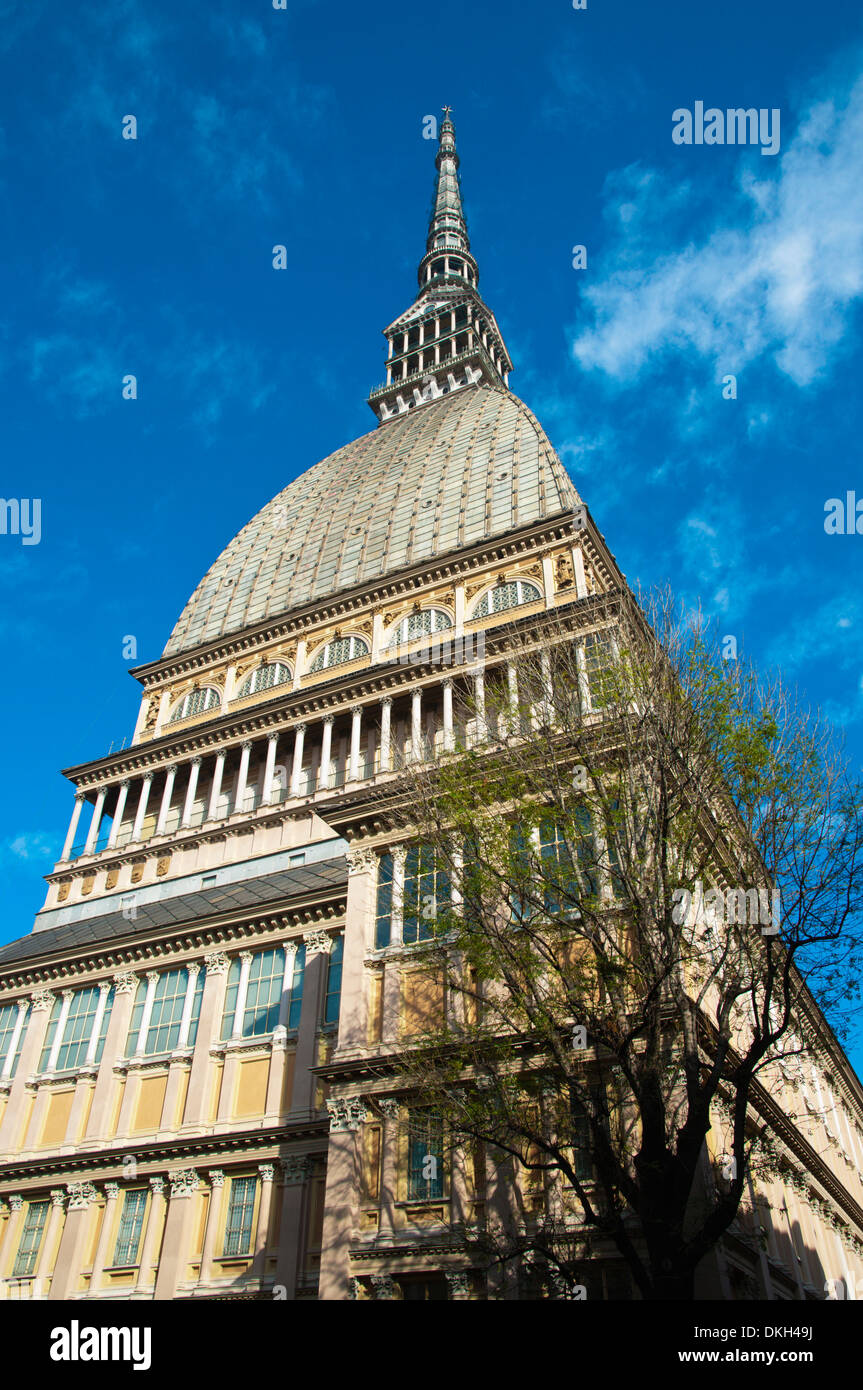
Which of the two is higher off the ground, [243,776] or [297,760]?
[243,776]

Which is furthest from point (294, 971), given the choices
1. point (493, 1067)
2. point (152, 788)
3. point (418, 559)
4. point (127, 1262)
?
point (418, 559)

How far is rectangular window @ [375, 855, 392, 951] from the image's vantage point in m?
31.4

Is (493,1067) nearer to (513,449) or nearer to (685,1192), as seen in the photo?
(685,1192)

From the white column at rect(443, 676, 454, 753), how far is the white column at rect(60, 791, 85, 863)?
2410 centimetres

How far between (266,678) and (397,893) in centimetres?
3454

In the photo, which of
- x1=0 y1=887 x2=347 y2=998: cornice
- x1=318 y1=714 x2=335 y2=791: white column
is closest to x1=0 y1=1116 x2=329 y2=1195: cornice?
x1=0 y1=887 x2=347 y2=998: cornice

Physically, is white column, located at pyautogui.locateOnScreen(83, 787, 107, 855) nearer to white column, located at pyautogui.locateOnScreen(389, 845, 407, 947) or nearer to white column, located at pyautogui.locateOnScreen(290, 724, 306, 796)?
white column, located at pyautogui.locateOnScreen(290, 724, 306, 796)

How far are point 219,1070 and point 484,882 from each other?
64.6ft

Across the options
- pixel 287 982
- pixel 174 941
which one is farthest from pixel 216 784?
pixel 287 982

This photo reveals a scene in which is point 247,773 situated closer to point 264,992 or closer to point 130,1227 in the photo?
point 264,992

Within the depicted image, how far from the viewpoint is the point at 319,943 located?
37.6m

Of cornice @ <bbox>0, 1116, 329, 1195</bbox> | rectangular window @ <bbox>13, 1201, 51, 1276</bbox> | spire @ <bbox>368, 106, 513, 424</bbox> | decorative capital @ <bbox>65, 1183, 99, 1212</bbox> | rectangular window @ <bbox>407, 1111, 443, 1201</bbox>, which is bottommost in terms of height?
rectangular window @ <bbox>407, 1111, 443, 1201</bbox>

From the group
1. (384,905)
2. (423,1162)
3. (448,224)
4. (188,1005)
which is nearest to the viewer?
(423,1162)

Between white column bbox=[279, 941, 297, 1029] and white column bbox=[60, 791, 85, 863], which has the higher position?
white column bbox=[60, 791, 85, 863]
